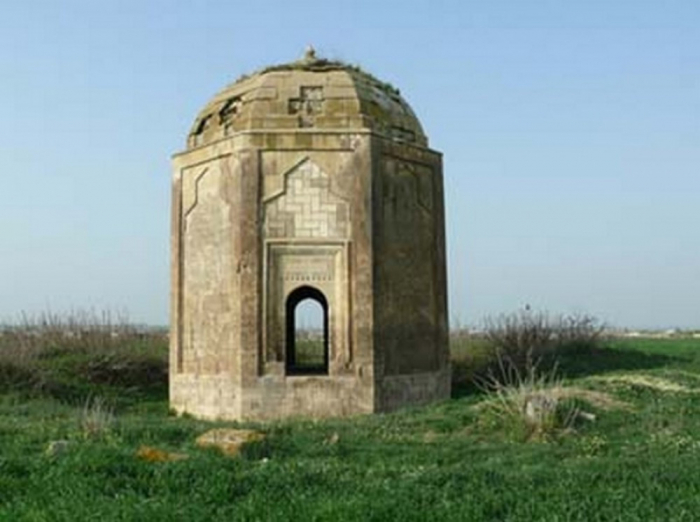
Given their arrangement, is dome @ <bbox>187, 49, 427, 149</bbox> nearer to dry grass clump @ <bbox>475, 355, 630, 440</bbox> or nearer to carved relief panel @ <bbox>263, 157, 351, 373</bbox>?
carved relief panel @ <bbox>263, 157, 351, 373</bbox>

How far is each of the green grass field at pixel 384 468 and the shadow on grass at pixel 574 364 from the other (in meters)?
3.94

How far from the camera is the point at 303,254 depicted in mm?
14703

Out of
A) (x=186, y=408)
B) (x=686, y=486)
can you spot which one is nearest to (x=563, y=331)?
(x=186, y=408)

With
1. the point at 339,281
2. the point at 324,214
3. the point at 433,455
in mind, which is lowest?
the point at 433,455

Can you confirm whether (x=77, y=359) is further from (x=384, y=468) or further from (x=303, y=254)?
(x=384, y=468)

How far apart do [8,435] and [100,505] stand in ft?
16.1

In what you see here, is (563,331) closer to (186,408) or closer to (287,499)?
(186,408)

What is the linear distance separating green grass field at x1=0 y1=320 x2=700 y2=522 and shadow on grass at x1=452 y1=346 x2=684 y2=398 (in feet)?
12.9

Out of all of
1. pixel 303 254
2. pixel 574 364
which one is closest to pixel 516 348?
pixel 574 364

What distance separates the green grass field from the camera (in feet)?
19.4

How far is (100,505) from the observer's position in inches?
234

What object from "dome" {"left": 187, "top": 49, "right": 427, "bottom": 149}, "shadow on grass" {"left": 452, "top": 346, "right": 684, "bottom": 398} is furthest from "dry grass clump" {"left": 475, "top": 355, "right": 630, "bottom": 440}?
"dome" {"left": 187, "top": 49, "right": 427, "bottom": 149}

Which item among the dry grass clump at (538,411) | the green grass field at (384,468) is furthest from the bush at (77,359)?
the dry grass clump at (538,411)

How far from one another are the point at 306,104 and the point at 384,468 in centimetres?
890
